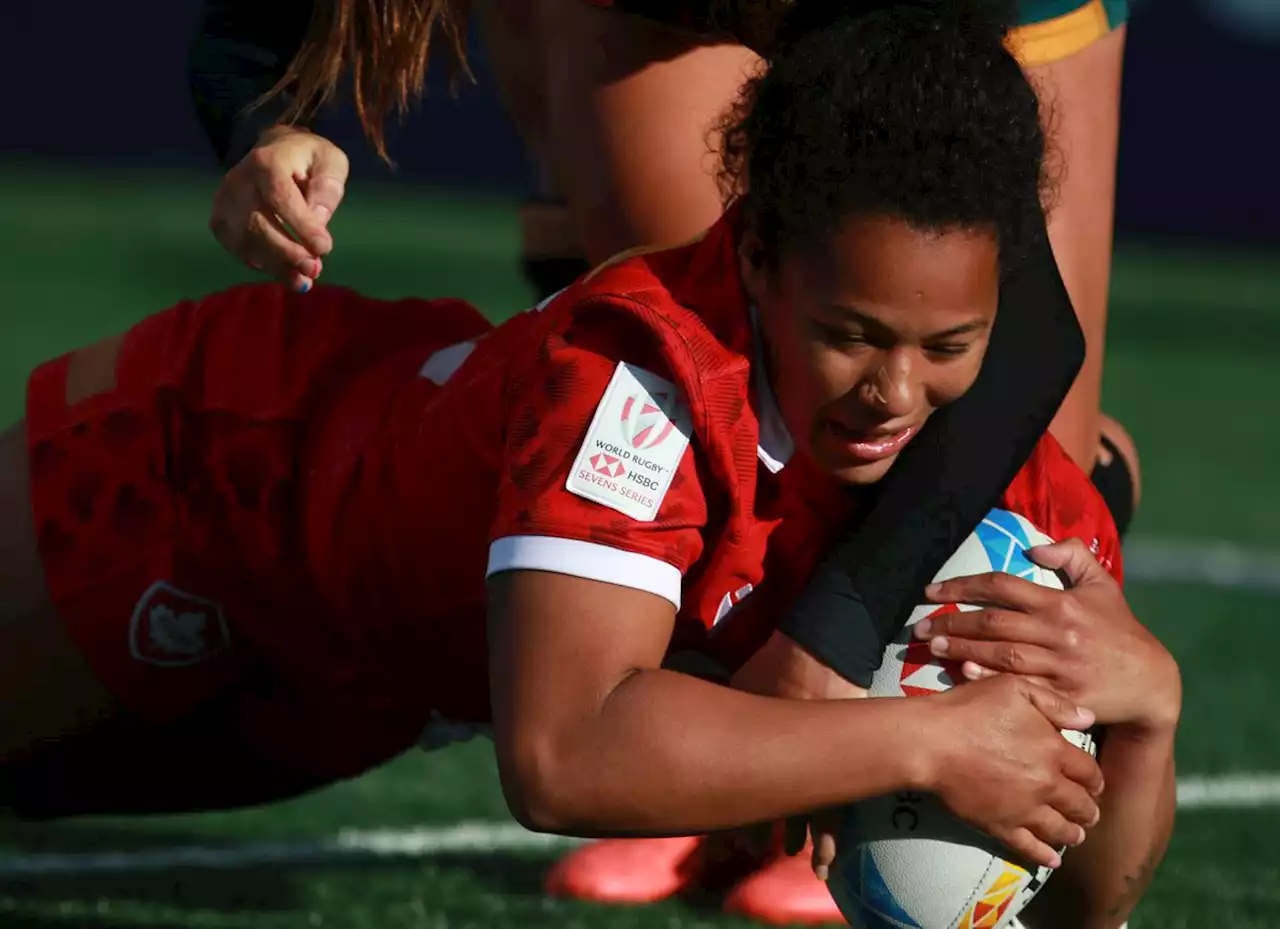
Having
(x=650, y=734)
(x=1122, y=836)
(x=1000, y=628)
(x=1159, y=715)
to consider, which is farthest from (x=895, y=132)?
(x=1122, y=836)

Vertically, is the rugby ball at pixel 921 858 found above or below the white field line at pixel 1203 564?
above

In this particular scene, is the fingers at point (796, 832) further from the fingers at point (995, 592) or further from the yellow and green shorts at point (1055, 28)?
the yellow and green shorts at point (1055, 28)

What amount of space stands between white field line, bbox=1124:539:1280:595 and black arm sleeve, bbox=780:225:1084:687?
3558 millimetres

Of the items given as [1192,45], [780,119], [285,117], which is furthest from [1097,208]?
[1192,45]

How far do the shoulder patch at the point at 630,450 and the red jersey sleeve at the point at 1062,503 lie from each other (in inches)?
23.2

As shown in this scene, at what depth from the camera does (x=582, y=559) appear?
2191 millimetres

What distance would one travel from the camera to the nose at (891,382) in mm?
2250

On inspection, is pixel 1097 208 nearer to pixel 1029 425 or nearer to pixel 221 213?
pixel 1029 425

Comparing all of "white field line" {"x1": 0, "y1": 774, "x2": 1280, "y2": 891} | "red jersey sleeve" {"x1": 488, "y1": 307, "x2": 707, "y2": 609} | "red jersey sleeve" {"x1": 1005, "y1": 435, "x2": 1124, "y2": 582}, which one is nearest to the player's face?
"red jersey sleeve" {"x1": 488, "y1": 307, "x2": 707, "y2": 609}

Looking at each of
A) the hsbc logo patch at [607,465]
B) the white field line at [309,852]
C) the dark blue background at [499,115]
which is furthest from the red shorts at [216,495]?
the dark blue background at [499,115]

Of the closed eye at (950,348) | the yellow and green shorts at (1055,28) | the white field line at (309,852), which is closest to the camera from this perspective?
the closed eye at (950,348)

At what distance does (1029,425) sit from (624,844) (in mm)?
1160

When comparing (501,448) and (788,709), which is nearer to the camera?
(788,709)

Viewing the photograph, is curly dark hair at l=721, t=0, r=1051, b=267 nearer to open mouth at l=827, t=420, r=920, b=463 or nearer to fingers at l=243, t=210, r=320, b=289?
open mouth at l=827, t=420, r=920, b=463
